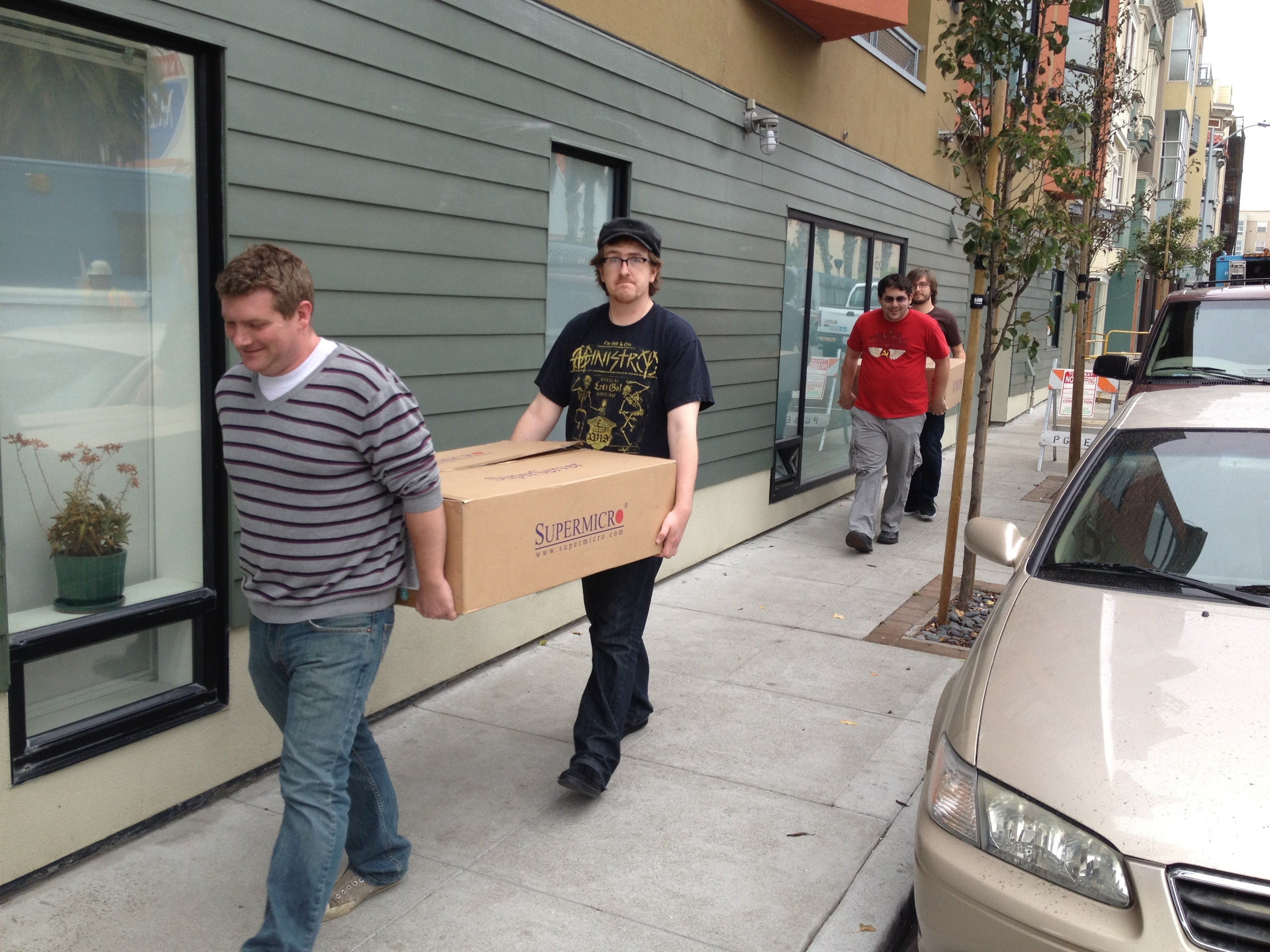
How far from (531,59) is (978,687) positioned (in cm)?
377

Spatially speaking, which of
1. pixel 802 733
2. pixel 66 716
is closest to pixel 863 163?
pixel 802 733

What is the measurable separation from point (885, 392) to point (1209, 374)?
222cm

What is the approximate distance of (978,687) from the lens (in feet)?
9.34

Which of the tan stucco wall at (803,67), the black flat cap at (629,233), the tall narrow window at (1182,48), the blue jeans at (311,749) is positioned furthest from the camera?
the tall narrow window at (1182,48)

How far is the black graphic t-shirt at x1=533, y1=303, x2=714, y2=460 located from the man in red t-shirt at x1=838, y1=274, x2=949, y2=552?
13.8 feet

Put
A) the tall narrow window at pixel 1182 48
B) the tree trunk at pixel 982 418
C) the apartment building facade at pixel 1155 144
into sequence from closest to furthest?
the tree trunk at pixel 982 418
the apartment building facade at pixel 1155 144
the tall narrow window at pixel 1182 48

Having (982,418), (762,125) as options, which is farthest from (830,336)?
(982,418)

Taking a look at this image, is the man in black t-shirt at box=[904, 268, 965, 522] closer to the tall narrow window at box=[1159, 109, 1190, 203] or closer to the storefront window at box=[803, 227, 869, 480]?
the storefront window at box=[803, 227, 869, 480]

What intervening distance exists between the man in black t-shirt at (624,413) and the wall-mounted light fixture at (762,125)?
13.7 ft

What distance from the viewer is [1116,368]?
23.4 feet

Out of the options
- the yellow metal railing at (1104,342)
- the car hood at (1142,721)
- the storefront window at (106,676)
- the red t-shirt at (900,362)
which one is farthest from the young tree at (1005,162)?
the yellow metal railing at (1104,342)

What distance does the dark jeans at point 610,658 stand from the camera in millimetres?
3801

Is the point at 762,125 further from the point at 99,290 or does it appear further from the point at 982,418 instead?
the point at 99,290

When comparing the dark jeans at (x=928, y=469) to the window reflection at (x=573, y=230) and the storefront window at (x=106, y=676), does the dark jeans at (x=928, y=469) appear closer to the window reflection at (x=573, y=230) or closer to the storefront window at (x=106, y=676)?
the window reflection at (x=573, y=230)
